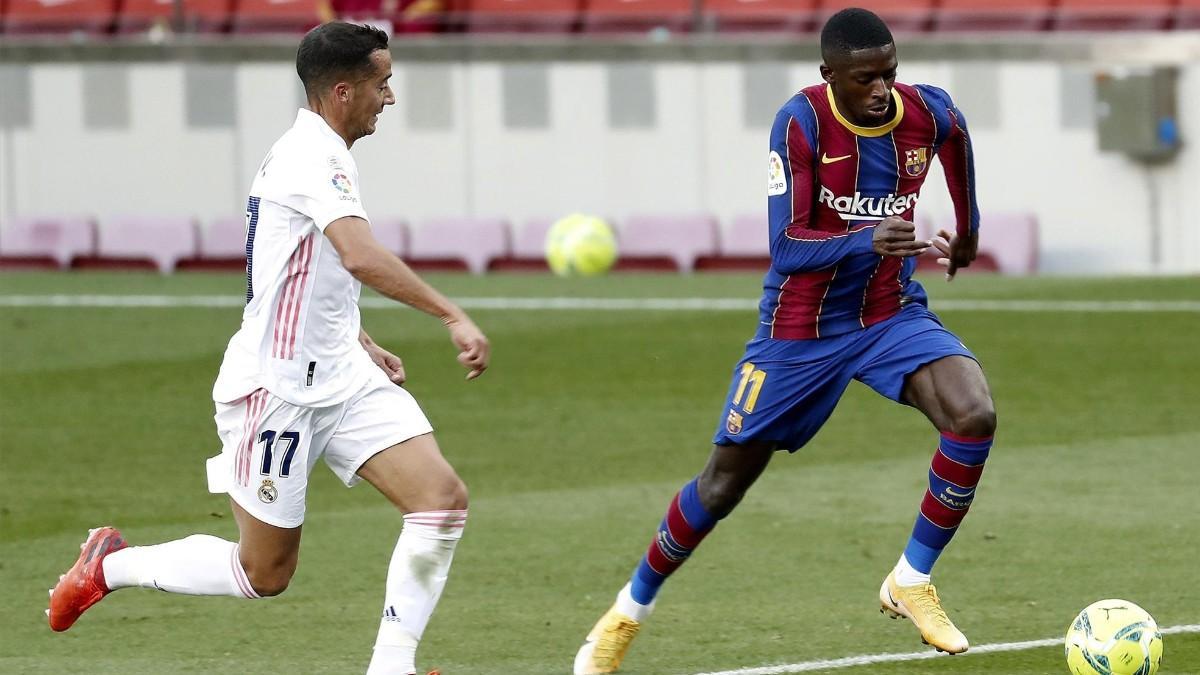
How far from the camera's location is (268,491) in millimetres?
6117

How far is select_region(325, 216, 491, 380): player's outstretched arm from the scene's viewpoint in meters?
5.69

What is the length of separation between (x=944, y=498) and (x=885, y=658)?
630 millimetres

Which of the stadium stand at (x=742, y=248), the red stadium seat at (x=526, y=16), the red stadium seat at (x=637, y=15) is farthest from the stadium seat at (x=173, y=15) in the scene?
the stadium stand at (x=742, y=248)

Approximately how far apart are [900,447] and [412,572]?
5983 millimetres

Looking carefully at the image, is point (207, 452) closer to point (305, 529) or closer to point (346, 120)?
point (305, 529)

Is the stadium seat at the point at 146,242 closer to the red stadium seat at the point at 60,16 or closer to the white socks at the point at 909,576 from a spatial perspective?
the red stadium seat at the point at 60,16

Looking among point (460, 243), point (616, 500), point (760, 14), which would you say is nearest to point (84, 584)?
point (616, 500)

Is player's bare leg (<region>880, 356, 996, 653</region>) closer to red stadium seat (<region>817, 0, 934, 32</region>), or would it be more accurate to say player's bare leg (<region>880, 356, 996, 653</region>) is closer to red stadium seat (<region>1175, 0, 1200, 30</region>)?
red stadium seat (<region>1175, 0, 1200, 30</region>)

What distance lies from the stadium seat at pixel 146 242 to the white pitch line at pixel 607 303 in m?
4.02

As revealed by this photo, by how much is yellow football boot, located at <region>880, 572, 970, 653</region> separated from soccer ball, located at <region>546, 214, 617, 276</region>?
14553mm

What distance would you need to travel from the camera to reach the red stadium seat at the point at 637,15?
2344 centimetres

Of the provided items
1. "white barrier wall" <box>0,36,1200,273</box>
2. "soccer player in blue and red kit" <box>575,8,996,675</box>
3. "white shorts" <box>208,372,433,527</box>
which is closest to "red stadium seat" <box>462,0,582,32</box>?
"white barrier wall" <box>0,36,1200,273</box>

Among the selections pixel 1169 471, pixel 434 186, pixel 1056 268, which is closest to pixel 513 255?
pixel 434 186

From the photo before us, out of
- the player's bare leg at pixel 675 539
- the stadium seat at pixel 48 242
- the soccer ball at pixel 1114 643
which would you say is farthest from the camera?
the stadium seat at pixel 48 242
